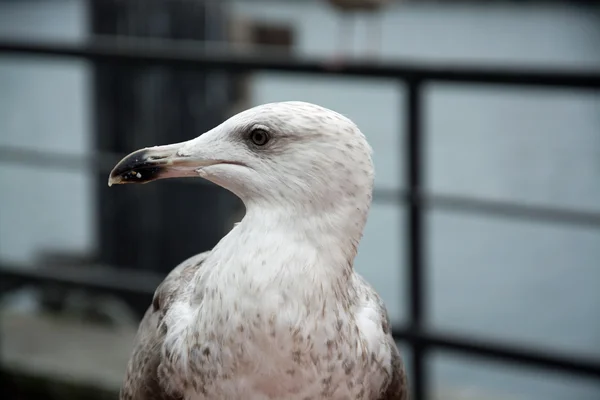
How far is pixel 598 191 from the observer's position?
12.1 ft

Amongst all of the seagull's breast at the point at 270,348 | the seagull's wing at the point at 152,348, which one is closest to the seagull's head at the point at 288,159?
the seagull's breast at the point at 270,348

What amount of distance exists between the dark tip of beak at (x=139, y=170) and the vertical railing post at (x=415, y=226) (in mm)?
1524

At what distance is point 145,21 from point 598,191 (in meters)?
1.75

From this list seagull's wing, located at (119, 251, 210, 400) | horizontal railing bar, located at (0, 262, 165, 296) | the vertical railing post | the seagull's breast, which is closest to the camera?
the seagull's breast

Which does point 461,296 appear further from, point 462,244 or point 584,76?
point 584,76

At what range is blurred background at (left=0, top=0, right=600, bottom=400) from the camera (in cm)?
324

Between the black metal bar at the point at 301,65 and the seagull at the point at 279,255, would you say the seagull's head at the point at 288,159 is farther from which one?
the black metal bar at the point at 301,65

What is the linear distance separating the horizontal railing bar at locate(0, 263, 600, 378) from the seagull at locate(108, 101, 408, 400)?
1475 millimetres

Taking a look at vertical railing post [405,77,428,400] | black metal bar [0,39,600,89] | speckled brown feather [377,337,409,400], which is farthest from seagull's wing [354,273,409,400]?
vertical railing post [405,77,428,400]

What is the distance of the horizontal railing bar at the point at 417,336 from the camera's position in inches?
102

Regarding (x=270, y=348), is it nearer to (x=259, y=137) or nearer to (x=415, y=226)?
(x=259, y=137)

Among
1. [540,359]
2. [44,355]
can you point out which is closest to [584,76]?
[540,359]

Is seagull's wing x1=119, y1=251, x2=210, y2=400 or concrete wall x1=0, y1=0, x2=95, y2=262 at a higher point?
seagull's wing x1=119, y1=251, x2=210, y2=400

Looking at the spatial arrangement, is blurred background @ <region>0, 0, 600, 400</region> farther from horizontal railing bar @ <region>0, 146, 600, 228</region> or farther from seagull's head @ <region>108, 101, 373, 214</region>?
seagull's head @ <region>108, 101, 373, 214</region>
